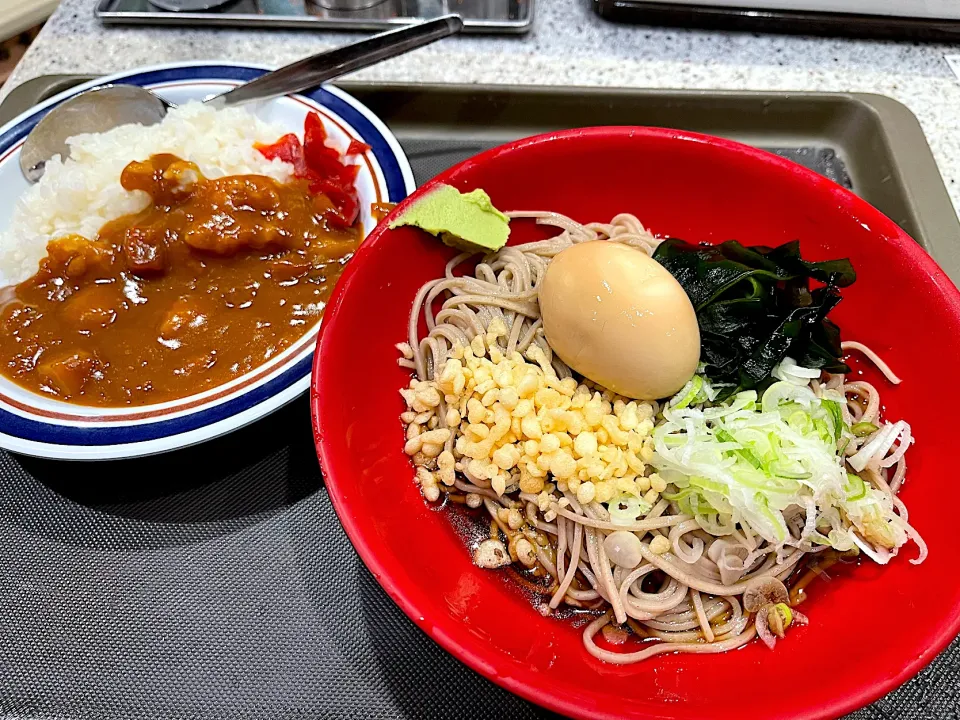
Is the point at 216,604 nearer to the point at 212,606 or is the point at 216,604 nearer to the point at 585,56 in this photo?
the point at 212,606

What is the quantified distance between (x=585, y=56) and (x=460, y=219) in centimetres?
124

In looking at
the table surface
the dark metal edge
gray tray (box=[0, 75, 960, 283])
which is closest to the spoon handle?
gray tray (box=[0, 75, 960, 283])

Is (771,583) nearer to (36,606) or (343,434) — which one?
(343,434)

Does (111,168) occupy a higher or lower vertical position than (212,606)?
higher

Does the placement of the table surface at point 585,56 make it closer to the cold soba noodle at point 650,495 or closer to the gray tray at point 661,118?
the gray tray at point 661,118

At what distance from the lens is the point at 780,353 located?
1.28 meters

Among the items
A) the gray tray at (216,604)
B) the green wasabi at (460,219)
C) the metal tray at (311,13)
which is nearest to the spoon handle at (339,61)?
the metal tray at (311,13)

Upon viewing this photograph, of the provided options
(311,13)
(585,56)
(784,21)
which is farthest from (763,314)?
(311,13)

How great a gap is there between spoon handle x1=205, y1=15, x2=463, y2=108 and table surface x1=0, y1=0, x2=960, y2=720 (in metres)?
0.31

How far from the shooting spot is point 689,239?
1613 mm

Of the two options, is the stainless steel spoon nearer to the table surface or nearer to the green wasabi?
the table surface

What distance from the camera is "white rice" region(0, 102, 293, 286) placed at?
1.65 metres

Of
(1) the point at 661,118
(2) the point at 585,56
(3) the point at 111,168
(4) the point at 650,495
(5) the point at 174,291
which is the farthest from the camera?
(2) the point at 585,56

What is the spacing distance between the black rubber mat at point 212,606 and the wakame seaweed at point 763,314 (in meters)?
0.69
